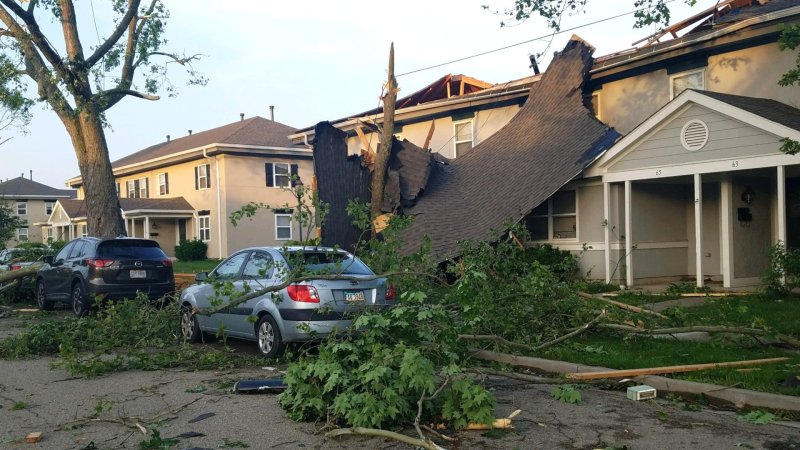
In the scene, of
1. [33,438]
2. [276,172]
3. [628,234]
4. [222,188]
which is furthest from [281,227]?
[33,438]

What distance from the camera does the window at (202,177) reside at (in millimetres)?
37469

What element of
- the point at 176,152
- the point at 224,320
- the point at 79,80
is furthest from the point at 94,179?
the point at 176,152

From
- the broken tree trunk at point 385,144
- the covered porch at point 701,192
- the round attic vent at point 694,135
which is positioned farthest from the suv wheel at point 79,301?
the round attic vent at point 694,135

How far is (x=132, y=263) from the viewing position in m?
15.0

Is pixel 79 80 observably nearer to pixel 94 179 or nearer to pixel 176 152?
pixel 94 179

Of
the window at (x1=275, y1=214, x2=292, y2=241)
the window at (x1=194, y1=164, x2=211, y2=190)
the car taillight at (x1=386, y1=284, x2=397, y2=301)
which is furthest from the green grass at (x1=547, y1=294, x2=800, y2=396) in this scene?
the window at (x1=194, y1=164, x2=211, y2=190)

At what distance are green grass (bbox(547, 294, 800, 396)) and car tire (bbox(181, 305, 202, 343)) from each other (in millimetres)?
5152

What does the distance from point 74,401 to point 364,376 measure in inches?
131

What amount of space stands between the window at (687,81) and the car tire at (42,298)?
1519 centimetres

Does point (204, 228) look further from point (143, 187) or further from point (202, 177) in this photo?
point (143, 187)

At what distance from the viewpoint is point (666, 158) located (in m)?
15.3

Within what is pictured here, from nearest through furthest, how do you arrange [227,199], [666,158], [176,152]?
[666,158] → [227,199] → [176,152]

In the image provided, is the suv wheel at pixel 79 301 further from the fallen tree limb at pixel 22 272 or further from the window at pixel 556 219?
the window at pixel 556 219

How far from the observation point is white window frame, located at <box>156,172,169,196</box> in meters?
41.2
